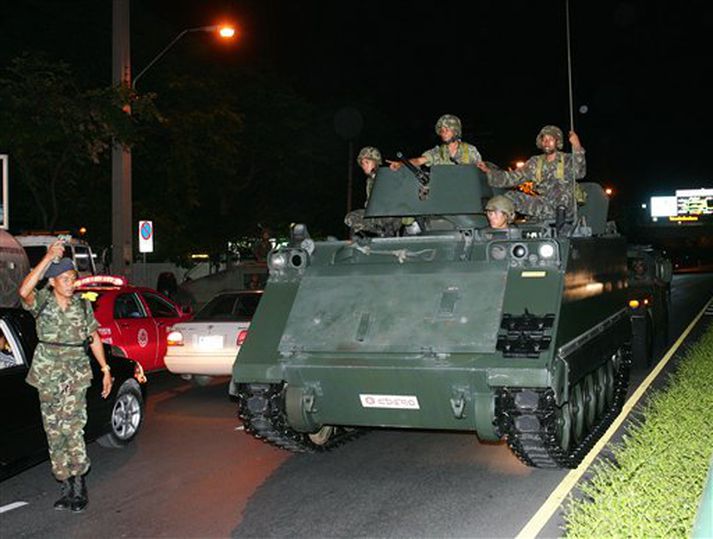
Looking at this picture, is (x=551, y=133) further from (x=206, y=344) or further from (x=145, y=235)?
(x=145, y=235)

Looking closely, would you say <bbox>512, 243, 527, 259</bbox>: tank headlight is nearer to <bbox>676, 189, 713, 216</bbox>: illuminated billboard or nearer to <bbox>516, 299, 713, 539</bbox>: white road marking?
<bbox>516, 299, 713, 539</bbox>: white road marking

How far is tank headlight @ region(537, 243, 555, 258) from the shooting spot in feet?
23.1

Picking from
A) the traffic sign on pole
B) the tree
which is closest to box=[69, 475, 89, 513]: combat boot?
the tree

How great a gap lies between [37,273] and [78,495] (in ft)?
5.42

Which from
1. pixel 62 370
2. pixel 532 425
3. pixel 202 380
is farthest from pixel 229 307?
pixel 532 425

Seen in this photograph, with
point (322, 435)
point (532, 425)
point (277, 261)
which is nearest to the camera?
point (532, 425)

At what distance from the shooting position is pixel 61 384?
6609 mm

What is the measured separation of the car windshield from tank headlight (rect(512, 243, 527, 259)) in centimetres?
562

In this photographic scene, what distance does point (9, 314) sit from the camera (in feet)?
24.4

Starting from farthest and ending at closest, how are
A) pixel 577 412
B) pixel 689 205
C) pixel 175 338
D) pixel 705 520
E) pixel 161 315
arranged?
pixel 689 205, pixel 161 315, pixel 175 338, pixel 577 412, pixel 705 520

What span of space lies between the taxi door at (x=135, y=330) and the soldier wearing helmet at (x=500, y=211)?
5.94m

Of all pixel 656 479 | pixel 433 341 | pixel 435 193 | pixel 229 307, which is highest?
pixel 435 193

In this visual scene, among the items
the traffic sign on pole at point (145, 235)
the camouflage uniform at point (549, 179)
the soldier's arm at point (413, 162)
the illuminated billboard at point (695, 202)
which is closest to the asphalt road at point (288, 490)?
the camouflage uniform at point (549, 179)

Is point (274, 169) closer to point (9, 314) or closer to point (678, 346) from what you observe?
point (678, 346)
